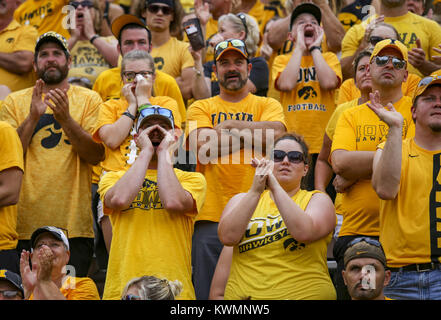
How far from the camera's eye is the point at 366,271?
5371 mm

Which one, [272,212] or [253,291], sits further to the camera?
[272,212]

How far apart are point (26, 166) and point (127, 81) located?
1270 millimetres

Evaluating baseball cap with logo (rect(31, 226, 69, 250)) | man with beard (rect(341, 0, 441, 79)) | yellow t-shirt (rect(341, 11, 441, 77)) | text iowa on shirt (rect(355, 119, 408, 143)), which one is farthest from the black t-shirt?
baseball cap with logo (rect(31, 226, 69, 250))

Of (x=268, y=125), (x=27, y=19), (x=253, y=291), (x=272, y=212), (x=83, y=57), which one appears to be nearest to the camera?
(x=253, y=291)

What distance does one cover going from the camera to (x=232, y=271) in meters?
5.90

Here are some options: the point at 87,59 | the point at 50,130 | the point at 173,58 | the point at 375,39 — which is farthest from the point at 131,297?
the point at 87,59

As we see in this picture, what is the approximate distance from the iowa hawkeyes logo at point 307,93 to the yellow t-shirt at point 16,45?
333cm

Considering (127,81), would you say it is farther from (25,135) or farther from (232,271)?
(232,271)

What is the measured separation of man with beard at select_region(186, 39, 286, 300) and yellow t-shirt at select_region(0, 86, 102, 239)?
3.66 feet

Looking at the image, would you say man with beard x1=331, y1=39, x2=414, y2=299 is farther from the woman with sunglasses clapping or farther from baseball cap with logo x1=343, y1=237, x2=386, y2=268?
baseball cap with logo x1=343, y1=237, x2=386, y2=268

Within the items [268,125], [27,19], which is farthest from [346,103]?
[27,19]

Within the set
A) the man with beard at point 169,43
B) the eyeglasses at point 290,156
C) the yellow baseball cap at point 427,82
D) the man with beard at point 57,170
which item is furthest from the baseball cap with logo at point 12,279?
the man with beard at point 169,43

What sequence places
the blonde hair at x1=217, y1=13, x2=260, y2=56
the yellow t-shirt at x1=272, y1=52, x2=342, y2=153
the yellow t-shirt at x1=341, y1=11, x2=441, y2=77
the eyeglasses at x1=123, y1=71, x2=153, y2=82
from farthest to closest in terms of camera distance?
the blonde hair at x1=217, y1=13, x2=260, y2=56, the yellow t-shirt at x1=341, y1=11, x2=441, y2=77, the yellow t-shirt at x1=272, y1=52, x2=342, y2=153, the eyeglasses at x1=123, y1=71, x2=153, y2=82

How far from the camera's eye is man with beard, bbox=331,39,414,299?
6.39m
